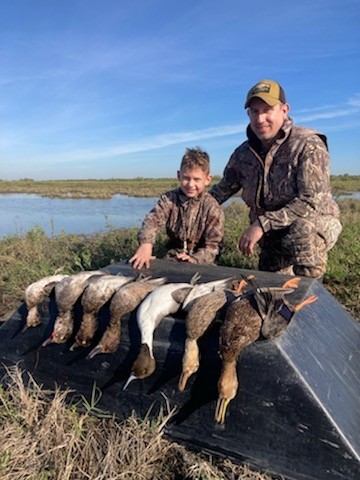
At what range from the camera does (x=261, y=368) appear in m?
2.21

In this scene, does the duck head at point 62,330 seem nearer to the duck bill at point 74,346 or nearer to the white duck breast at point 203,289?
the duck bill at point 74,346

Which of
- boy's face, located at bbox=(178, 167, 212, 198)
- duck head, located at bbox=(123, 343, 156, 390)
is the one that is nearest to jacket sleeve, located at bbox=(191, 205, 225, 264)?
boy's face, located at bbox=(178, 167, 212, 198)

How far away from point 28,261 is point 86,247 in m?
1.04

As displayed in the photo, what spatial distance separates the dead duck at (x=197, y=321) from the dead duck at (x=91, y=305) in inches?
25.5

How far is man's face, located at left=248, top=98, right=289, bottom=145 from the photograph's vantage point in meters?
4.11

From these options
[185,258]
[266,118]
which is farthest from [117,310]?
[266,118]

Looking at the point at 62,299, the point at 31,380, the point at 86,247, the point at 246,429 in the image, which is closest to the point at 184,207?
the point at 62,299

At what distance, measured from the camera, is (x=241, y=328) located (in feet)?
7.20

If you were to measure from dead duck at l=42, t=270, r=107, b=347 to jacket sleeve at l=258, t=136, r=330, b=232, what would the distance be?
6.90ft

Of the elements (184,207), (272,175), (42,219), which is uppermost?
(272,175)

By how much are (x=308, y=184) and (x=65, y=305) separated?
266 cm

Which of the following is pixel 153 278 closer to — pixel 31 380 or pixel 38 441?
pixel 31 380

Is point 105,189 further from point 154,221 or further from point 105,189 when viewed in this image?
point 154,221

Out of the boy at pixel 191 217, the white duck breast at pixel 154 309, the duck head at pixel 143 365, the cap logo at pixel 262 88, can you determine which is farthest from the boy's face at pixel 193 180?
the duck head at pixel 143 365
